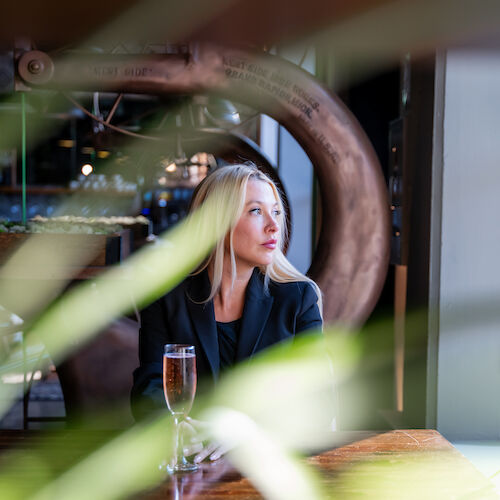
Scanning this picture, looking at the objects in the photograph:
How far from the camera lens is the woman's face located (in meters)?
1.55

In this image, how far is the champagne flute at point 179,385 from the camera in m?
1.02

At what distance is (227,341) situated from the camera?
1.57m

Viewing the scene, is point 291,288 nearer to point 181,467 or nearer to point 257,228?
point 257,228

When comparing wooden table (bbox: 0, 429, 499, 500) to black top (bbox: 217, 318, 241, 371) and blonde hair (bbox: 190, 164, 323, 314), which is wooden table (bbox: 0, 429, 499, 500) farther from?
blonde hair (bbox: 190, 164, 323, 314)

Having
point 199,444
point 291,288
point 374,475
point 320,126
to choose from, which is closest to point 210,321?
point 291,288

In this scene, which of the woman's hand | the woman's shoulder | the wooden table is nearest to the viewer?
the wooden table

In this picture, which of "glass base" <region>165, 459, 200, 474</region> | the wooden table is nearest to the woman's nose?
the wooden table

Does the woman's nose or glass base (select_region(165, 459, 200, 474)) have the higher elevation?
the woman's nose

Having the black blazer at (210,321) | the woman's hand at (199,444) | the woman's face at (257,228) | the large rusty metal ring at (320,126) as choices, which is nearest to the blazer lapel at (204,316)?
the black blazer at (210,321)

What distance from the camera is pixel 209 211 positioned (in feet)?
5.30

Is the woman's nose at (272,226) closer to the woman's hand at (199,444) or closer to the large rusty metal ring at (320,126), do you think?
the woman's hand at (199,444)

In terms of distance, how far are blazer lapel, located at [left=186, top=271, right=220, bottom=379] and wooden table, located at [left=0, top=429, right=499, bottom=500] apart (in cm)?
41

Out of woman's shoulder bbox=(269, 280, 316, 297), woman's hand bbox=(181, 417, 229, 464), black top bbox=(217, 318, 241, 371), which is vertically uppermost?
woman's shoulder bbox=(269, 280, 316, 297)

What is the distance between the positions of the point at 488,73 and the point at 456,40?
15cm
